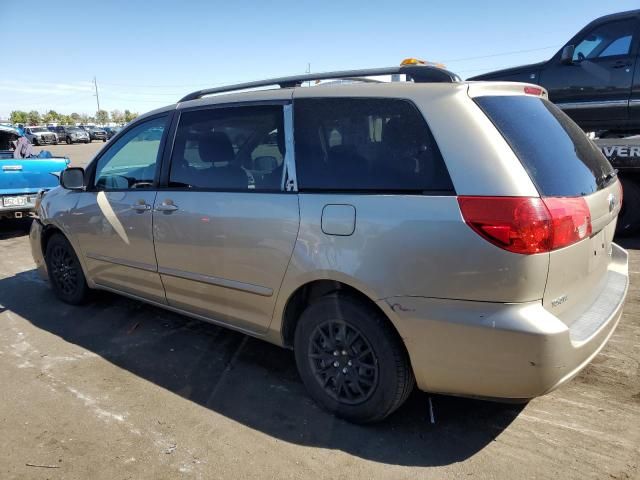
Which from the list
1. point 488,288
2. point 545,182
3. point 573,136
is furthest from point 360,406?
point 573,136

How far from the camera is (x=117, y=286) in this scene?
4.14m

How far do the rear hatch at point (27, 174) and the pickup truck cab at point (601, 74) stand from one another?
7.93 meters

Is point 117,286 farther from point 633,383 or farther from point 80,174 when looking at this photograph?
point 633,383

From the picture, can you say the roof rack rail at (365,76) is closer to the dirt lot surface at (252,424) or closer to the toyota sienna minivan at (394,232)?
the toyota sienna minivan at (394,232)

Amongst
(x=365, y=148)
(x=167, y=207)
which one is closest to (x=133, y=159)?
(x=167, y=207)

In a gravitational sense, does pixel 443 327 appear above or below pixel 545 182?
below

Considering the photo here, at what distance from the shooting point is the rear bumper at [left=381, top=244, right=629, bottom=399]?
6.99ft

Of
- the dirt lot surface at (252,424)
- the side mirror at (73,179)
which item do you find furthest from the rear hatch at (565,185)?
the side mirror at (73,179)

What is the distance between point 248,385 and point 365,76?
2097 mm

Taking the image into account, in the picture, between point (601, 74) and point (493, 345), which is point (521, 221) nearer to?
point (493, 345)

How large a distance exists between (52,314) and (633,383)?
15.5 feet

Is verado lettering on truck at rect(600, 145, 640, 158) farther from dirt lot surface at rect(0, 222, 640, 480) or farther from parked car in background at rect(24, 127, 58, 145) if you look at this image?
parked car in background at rect(24, 127, 58, 145)

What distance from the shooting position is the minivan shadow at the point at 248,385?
2584 millimetres

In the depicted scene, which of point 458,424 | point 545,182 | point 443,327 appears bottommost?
point 458,424
